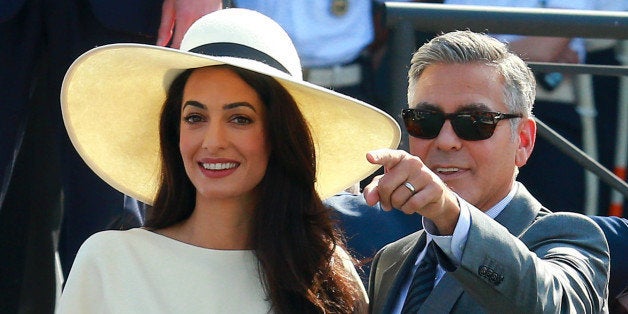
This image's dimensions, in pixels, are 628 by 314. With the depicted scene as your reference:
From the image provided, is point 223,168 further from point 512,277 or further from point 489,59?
point 512,277

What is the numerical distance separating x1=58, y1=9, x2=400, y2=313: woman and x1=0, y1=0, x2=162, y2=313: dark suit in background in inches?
32.3

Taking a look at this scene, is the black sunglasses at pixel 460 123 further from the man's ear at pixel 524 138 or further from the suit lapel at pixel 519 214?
the suit lapel at pixel 519 214

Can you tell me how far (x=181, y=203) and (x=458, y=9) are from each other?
122 centimetres

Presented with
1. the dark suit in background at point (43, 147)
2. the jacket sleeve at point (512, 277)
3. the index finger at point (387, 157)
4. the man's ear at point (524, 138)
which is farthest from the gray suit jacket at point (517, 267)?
the dark suit in background at point (43, 147)

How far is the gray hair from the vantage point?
11.9 ft

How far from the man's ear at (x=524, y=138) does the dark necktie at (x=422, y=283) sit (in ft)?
1.26

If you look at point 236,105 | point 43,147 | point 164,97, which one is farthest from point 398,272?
point 43,147

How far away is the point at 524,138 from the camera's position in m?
3.69

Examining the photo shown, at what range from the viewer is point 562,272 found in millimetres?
3139

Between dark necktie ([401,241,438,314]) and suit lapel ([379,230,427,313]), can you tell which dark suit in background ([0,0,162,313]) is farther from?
dark necktie ([401,241,438,314])

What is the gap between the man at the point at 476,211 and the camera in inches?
117

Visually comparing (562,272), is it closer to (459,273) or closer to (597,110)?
(459,273)

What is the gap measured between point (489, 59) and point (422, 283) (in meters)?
0.63

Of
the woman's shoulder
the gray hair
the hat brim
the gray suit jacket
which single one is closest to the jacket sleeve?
the gray suit jacket
